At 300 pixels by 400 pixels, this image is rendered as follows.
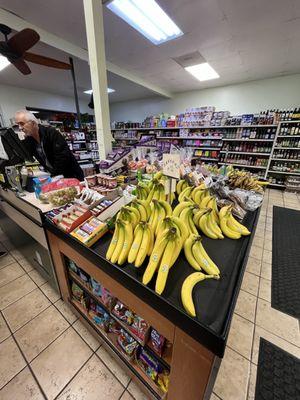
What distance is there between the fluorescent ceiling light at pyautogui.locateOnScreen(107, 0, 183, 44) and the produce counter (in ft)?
10.4

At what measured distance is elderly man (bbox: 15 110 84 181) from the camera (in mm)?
2025

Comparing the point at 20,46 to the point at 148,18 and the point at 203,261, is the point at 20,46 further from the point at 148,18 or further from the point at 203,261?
the point at 203,261

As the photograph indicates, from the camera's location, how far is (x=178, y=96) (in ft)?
23.2

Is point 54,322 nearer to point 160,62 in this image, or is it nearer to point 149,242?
point 149,242

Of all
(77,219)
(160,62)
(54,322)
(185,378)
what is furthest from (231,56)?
(54,322)

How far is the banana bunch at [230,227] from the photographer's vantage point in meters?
1.10

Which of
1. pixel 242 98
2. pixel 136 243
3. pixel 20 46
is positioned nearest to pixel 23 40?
pixel 20 46

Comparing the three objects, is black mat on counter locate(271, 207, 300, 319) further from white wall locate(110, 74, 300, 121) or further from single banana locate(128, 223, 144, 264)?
white wall locate(110, 74, 300, 121)

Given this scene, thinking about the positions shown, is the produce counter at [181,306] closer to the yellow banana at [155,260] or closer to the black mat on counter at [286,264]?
the yellow banana at [155,260]

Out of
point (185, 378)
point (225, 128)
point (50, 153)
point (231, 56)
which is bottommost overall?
point (185, 378)

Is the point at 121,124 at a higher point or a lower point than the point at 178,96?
lower

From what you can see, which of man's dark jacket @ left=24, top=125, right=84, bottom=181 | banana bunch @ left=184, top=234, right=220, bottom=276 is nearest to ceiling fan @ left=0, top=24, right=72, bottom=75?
man's dark jacket @ left=24, top=125, right=84, bottom=181

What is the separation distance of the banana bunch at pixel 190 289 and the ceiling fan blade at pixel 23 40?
3146mm

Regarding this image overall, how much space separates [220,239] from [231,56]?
460 cm
